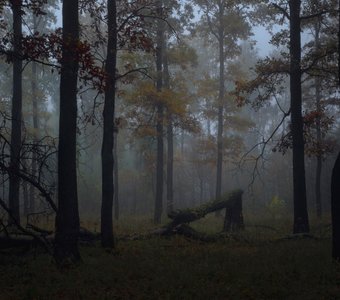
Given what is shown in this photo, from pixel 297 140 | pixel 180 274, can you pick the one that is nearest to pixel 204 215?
pixel 297 140

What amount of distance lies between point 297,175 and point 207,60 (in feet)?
128

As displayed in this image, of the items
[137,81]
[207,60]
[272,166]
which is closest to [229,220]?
[137,81]

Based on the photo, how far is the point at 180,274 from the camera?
9.55m

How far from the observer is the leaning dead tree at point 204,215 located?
52.5 feet

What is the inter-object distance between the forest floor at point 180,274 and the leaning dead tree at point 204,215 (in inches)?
93.1

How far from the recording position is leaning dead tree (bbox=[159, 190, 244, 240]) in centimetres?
1600

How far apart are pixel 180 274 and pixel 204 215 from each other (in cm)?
815

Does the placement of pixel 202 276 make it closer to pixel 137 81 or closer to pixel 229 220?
pixel 229 220

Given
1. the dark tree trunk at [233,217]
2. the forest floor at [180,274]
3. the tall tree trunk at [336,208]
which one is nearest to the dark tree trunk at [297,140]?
the forest floor at [180,274]

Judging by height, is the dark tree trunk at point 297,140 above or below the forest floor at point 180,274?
above

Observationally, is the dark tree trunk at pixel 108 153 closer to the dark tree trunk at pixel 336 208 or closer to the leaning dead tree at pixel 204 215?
the leaning dead tree at pixel 204 215

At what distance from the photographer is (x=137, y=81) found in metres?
24.4

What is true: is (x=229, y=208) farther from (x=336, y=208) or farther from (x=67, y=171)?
(x=67, y=171)

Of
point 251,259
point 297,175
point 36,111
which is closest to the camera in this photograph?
point 251,259
